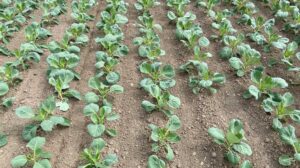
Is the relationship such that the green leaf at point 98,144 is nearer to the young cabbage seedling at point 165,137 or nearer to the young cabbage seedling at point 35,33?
the young cabbage seedling at point 165,137

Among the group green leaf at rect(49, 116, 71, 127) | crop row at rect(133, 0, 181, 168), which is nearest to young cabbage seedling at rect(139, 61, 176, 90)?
crop row at rect(133, 0, 181, 168)

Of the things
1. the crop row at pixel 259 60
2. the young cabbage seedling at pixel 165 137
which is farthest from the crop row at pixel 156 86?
the crop row at pixel 259 60

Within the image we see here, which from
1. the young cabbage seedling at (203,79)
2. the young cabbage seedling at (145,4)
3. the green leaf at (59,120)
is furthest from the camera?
the young cabbage seedling at (145,4)

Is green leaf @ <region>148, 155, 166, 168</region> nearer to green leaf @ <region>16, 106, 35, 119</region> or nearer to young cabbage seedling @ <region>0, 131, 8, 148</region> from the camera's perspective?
green leaf @ <region>16, 106, 35, 119</region>

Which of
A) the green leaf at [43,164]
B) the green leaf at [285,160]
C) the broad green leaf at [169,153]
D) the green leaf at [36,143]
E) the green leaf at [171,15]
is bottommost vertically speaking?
the green leaf at [285,160]

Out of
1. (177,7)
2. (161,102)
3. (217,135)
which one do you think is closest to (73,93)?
(161,102)

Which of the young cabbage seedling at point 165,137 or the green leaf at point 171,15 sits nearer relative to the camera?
the young cabbage seedling at point 165,137

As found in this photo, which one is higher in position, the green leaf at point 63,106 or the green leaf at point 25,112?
the green leaf at point 25,112

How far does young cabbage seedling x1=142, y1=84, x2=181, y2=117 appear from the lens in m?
3.37

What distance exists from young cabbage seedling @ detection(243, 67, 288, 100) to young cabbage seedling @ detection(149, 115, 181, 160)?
0.84m

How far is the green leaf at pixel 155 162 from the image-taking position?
2826mm

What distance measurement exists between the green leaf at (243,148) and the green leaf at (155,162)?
0.60m

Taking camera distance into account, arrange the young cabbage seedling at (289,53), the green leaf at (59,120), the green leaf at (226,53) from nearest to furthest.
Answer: the green leaf at (59,120) < the young cabbage seedling at (289,53) < the green leaf at (226,53)

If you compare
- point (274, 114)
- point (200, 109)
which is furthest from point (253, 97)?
point (200, 109)
